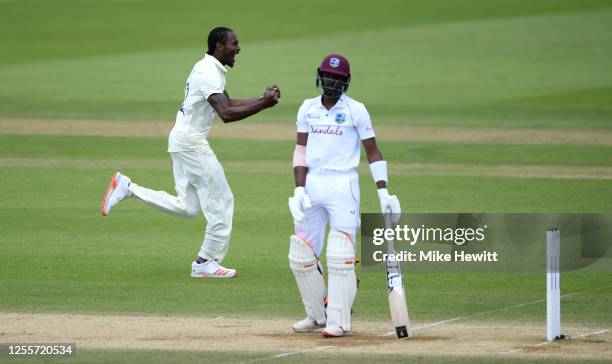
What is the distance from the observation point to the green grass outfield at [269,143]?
1160 centimetres

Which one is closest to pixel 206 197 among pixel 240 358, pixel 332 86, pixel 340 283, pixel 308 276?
pixel 308 276

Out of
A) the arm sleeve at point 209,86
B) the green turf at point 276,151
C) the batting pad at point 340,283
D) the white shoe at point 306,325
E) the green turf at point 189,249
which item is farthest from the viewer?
the green turf at point 276,151

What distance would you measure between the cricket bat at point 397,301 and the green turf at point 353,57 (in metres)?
18.0

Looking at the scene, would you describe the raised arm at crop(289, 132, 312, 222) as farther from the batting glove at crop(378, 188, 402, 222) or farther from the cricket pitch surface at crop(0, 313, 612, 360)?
the cricket pitch surface at crop(0, 313, 612, 360)

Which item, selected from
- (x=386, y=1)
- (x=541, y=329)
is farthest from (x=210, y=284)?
(x=386, y=1)

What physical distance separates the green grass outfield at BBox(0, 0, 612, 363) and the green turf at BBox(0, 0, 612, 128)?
0.11 meters

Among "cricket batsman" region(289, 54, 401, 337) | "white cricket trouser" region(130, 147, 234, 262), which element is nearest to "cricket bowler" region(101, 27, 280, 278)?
"white cricket trouser" region(130, 147, 234, 262)

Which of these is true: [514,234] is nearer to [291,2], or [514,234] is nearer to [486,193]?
[486,193]

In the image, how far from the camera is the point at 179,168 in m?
12.6

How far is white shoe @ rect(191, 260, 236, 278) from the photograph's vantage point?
12.4m

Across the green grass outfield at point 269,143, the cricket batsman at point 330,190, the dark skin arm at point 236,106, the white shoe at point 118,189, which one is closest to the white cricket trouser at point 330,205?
the cricket batsman at point 330,190

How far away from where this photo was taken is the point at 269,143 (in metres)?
24.7

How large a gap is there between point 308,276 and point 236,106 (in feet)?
8.42

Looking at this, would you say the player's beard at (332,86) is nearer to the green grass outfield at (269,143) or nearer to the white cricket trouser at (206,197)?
the green grass outfield at (269,143)
